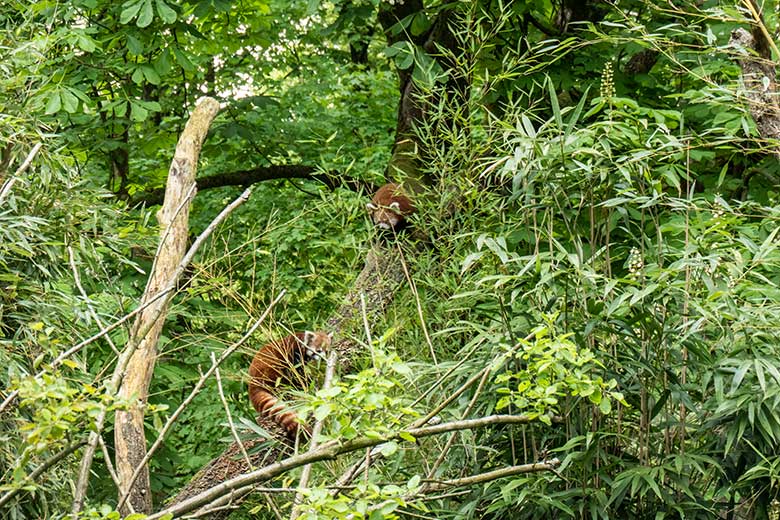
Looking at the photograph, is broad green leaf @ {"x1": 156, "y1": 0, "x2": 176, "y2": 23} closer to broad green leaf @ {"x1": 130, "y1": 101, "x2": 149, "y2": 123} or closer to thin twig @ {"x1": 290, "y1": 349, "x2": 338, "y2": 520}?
broad green leaf @ {"x1": 130, "y1": 101, "x2": 149, "y2": 123}

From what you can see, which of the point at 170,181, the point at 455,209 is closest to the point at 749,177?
the point at 455,209

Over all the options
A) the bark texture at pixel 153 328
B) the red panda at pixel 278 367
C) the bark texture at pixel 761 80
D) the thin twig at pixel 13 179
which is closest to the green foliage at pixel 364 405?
the thin twig at pixel 13 179

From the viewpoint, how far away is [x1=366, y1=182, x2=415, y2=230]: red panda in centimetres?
410

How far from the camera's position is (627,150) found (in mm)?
3291

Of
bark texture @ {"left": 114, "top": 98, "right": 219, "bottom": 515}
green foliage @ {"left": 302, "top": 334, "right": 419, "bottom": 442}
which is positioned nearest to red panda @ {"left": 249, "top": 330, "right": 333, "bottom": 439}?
bark texture @ {"left": 114, "top": 98, "right": 219, "bottom": 515}

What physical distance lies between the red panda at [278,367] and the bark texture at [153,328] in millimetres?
420

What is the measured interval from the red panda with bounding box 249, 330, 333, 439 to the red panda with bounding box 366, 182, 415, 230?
1.76ft

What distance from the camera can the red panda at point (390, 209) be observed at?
4.10 meters

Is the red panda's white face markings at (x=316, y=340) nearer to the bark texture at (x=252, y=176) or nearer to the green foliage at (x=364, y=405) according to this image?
the green foliage at (x=364, y=405)

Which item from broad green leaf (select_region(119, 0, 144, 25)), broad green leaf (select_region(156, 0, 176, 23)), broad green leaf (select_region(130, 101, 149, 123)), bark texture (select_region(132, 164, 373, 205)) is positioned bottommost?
bark texture (select_region(132, 164, 373, 205))

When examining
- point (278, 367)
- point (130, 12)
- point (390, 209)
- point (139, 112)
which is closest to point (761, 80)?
point (390, 209)

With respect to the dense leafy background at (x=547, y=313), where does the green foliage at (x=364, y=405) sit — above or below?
above

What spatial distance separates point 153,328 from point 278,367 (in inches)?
22.1

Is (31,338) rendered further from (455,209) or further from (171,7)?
(171,7)
